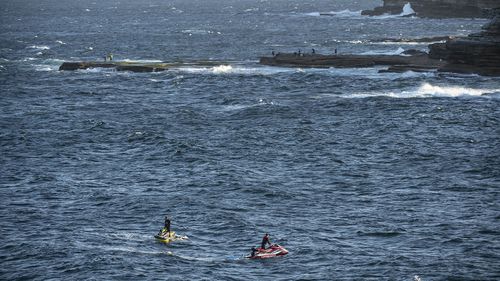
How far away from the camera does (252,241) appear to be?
55156mm

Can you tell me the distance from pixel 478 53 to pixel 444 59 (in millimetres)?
10612

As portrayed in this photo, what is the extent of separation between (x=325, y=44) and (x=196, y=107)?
75.0 meters

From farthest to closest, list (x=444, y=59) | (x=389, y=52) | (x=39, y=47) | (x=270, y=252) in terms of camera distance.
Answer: (x=39, y=47)
(x=389, y=52)
(x=444, y=59)
(x=270, y=252)

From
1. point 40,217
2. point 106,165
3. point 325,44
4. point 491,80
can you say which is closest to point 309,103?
point 491,80

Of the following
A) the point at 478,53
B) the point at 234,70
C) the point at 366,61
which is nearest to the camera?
the point at 478,53

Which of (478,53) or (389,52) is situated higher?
(478,53)

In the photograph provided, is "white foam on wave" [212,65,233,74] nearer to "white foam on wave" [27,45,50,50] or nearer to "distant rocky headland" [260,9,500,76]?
"distant rocky headland" [260,9,500,76]

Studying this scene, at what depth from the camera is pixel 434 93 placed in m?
105

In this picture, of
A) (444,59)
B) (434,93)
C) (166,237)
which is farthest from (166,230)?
(444,59)

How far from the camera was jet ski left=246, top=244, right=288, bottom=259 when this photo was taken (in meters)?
51.6

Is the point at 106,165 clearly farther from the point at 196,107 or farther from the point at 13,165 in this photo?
the point at 196,107

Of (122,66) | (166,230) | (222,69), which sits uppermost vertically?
(122,66)

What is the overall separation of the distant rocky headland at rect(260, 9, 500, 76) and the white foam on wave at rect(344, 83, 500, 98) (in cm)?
910

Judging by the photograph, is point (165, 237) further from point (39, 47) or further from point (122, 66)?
point (39, 47)
